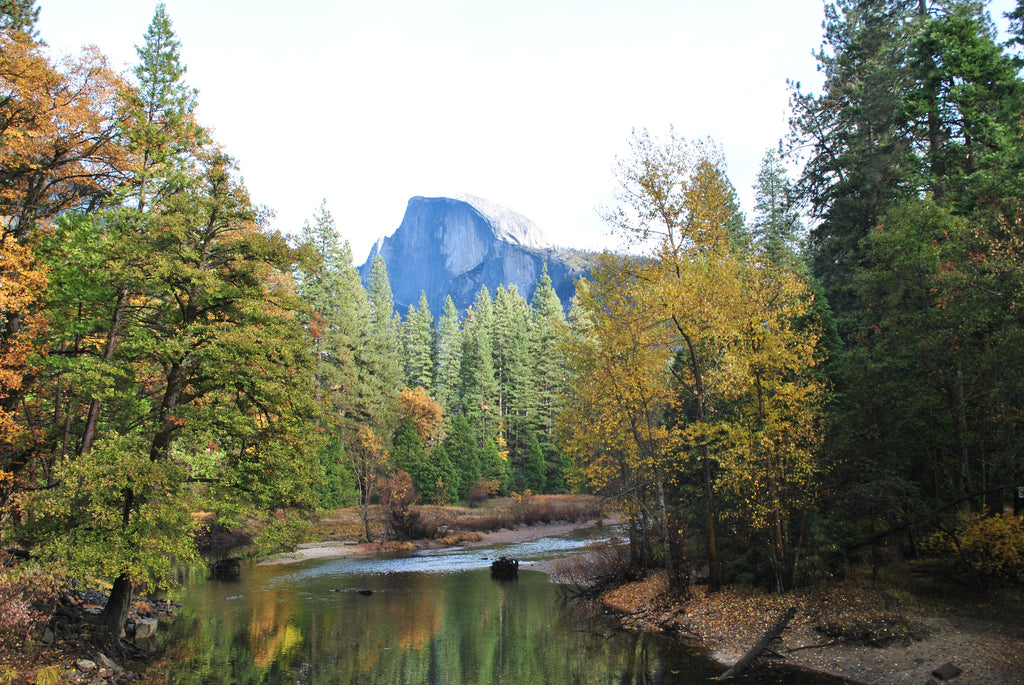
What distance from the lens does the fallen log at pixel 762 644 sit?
13.6m

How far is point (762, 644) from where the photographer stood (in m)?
14.6

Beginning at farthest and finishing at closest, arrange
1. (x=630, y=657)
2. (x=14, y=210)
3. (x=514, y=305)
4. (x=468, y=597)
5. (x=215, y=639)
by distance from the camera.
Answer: (x=514, y=305)
(x=468, y=597)
(x=215, y=639)
(x=14, y=210)
(x=630, y=657)

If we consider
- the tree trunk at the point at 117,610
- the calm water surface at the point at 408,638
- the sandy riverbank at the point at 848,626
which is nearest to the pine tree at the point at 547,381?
the calm water surface at the point at 408,638

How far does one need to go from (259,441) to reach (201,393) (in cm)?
196

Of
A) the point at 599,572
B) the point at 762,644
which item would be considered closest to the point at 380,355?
the point at 599,572

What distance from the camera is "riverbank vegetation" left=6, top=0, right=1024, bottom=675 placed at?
14.9 metres

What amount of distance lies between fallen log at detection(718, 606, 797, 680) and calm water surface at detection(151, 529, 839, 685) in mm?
419

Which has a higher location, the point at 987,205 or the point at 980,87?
the point at 980,87

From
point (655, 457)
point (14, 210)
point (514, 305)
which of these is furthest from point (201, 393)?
point (514, 305)

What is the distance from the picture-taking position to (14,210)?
16781 mm

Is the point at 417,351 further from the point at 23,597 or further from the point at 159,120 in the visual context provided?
the point at 23,597

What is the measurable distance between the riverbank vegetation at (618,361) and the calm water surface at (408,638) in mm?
2878

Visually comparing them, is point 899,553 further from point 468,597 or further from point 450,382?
point 450,382

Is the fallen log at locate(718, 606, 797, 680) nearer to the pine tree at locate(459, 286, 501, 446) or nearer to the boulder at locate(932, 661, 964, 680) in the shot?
the boulder at locate(932, 661, 964, 680)
